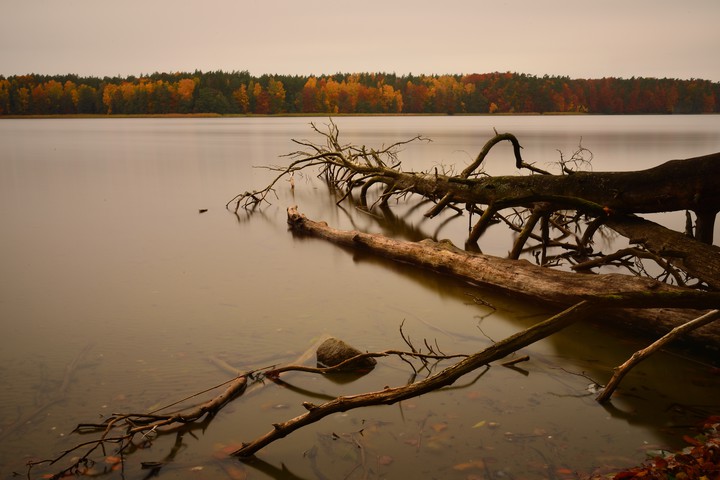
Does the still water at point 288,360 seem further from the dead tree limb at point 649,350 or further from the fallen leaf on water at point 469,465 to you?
the dead tree limb at point 649,350

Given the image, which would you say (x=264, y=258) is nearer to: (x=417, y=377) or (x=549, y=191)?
(x=549, y=191)

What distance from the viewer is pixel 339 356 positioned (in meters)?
5.88

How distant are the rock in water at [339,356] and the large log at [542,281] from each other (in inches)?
82.1

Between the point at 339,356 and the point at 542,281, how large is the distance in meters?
2.82

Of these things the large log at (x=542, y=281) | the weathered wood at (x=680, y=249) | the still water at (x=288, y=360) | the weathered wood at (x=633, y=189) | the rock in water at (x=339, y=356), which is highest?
the weathered wood at (x=633, y=189)

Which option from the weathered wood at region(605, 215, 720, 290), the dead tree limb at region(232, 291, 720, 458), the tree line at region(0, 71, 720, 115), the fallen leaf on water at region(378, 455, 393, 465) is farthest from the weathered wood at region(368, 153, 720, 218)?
the tree line at region(0, 71, 720, 115)

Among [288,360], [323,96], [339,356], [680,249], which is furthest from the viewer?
[323,96]

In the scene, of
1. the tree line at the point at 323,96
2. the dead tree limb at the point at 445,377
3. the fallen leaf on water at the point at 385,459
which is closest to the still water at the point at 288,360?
the fallen leaf on water at the point at 385,459

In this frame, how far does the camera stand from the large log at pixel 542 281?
19.8ft

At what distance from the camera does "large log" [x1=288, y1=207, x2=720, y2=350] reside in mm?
6039

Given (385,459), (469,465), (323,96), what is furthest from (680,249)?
(323,96)

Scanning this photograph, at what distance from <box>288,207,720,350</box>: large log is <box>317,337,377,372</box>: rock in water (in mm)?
2086

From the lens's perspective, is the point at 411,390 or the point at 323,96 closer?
the point at 411,390

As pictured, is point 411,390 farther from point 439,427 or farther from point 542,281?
point 542,281
